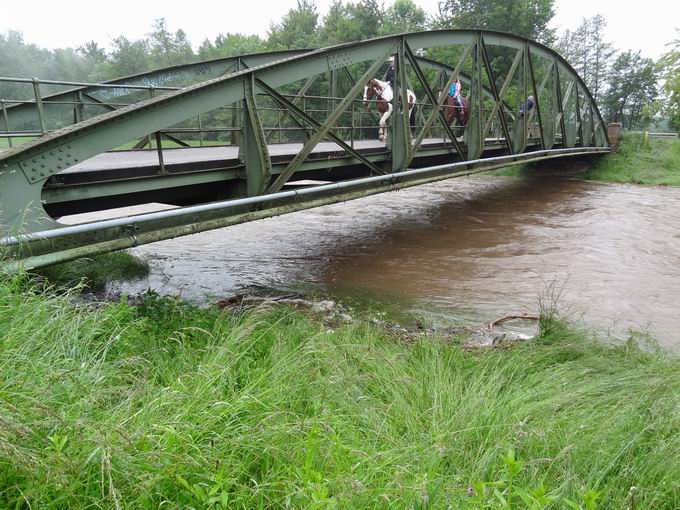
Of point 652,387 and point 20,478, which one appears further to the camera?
point 652,387

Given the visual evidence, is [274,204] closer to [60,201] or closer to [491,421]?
[60,201]

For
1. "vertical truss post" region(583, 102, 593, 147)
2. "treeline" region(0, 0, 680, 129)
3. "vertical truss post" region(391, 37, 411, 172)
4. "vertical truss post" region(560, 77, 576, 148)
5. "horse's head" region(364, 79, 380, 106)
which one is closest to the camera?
"vertical truss post" region(391, 37, 411, 172)

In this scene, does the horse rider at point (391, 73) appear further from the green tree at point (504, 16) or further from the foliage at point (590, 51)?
the foliage at point (590, 51)

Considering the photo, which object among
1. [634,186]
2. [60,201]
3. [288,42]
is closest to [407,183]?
[60,201]

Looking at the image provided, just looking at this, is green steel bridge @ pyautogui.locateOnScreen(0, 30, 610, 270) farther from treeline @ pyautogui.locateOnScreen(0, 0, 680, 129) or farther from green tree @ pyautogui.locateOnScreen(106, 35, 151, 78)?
green tree @ pyautogui.locateOnScreen(106, 35, 151, 78)

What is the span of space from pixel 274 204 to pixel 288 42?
176 ft

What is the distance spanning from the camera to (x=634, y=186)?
20.4 m

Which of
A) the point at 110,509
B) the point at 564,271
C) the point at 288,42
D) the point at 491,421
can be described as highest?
the point at 288,42

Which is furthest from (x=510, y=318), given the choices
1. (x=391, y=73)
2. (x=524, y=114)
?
(x=524, y=114)

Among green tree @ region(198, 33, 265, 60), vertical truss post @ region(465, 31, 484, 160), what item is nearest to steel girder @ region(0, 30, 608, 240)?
vertical truss post @ region(465, 31, 484, 160)

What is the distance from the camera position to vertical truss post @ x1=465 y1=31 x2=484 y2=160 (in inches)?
426

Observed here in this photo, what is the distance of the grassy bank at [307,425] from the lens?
1875mm

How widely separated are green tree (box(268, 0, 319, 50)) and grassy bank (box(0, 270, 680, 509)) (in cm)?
5344

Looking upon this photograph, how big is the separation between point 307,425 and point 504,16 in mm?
46664
